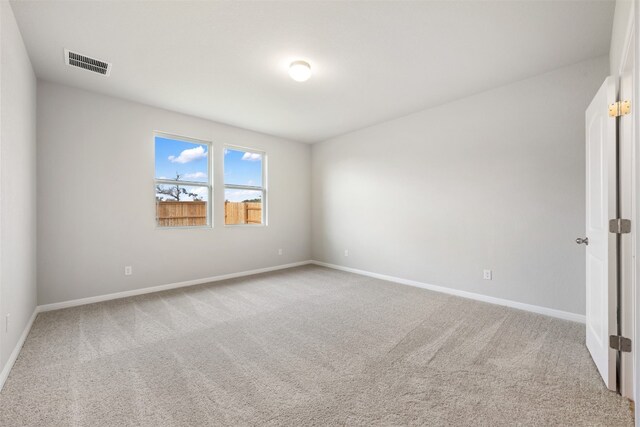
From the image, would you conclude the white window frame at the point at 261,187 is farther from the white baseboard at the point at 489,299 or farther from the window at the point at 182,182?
the white baseboard at the point at 489,299

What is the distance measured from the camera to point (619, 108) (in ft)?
5.63

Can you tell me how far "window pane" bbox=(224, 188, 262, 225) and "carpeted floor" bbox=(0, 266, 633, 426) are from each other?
189 centimetres

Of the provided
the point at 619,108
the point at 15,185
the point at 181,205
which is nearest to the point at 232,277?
the point at 181,205

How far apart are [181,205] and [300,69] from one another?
2.81 meters

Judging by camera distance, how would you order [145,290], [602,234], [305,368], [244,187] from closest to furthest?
[602,234] < [305,368] < [145,290] < [244,187]

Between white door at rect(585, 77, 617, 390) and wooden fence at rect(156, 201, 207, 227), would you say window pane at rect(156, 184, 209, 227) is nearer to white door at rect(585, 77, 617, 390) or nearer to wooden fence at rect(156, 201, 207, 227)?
wooden fence at rect(156, 201, 207, 227)

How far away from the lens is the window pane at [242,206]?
4770 millimetres

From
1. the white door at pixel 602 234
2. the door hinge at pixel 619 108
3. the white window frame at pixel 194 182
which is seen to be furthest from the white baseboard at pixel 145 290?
the door hinge at pixel 619 108

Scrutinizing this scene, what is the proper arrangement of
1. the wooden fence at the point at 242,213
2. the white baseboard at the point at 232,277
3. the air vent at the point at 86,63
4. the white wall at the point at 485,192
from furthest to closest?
the wooden fence at the point at 242,213
the white wall at the point at 485,192
the air vent at the point at 86,63
the white baseboard at the point at 232,277

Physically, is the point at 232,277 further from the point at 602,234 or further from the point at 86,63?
the point at 602,234

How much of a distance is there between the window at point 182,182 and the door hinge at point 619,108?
461cm

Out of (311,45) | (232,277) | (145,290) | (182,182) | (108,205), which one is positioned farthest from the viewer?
(232,277)

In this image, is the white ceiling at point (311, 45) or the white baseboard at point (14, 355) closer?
the white baseboard at point (14, 355)

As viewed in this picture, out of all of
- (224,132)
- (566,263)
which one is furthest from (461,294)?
(224,132)
